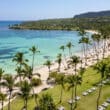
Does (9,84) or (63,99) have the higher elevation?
(9,84)

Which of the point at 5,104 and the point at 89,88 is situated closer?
the point at 5,104

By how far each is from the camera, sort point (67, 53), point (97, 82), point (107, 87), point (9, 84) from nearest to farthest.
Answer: point (9, 84) → point (107, 87) → point (97, 82) → point (67, 53)

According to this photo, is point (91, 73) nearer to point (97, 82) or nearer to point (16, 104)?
point (97, 82)

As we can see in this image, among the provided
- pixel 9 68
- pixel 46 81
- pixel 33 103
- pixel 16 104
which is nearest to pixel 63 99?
pixel 33 103

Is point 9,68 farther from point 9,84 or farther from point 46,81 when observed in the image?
point 9,84

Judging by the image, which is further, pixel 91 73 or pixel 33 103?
pixel 91 73

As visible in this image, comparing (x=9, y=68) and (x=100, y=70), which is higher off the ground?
(x=100, y=70)

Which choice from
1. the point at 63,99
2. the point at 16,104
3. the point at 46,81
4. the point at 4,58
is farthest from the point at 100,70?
the point at 4,58

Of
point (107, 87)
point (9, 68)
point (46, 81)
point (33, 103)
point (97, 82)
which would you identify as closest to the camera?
point (33, 103)

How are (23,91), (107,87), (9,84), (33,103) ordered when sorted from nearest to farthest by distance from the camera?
1. (23,91)
2. (9,84)
3. (33,103)
4. (107,87)
